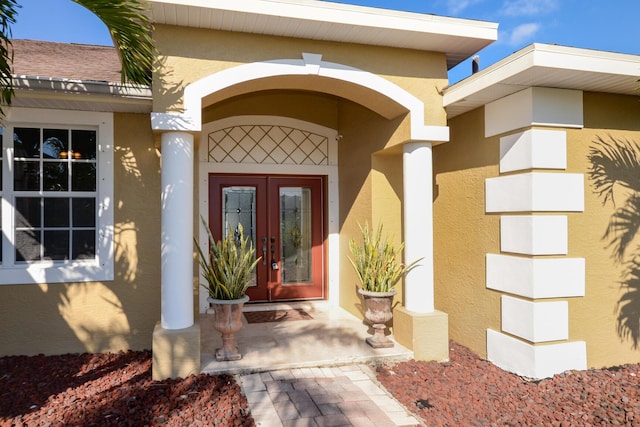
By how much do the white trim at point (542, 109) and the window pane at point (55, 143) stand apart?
5.19m

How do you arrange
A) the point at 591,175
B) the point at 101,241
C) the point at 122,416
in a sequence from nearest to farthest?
1. the point at 122,416
2. the point at 591,175
3. the point at 101,241

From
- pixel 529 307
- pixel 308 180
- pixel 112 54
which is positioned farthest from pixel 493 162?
pixel 112 54

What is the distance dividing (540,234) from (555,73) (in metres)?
1.63

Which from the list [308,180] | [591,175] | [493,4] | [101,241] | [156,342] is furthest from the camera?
[493,4]

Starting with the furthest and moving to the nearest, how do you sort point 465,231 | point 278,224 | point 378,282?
point 278,224 → point 465,231 → point 378,282

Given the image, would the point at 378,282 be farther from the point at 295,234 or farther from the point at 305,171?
the point at 305,171

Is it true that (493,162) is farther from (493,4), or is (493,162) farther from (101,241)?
(493,4)

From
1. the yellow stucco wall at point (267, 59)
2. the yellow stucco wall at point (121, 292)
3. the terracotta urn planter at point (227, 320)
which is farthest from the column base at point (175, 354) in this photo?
the yellow stucco wall at point (267, 59)

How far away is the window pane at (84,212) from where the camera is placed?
519 cm

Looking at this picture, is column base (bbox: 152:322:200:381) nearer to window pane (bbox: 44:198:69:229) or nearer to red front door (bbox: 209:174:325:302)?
window pane (bbox: 44:198:69:229)

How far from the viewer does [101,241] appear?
16.8 feet

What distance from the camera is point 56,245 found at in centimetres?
516

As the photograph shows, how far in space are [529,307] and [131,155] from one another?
488 cm

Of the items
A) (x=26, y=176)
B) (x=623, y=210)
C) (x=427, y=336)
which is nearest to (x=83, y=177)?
(x=26, y=176)
